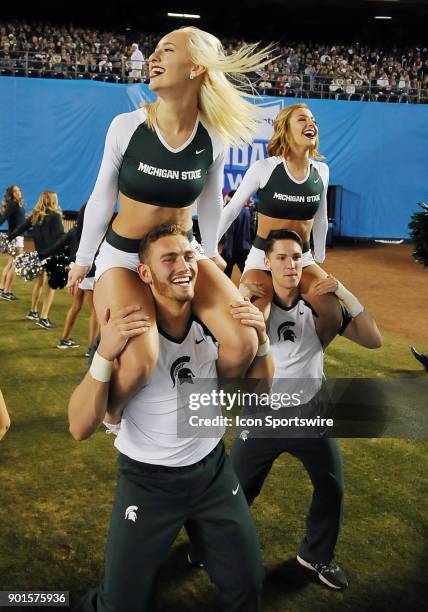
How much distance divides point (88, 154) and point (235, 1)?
540 centimetres

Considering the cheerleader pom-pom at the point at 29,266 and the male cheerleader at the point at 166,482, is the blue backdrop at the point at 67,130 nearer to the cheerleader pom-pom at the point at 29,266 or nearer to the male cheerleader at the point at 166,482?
the cheerleader pom-pom at the point at 29,266

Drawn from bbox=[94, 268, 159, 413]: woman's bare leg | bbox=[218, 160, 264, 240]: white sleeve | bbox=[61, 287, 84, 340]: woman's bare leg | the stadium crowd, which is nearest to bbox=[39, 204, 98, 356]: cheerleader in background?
bbox=[61, 287, 84, 340]: woman's bare leg

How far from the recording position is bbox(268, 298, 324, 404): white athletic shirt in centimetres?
347

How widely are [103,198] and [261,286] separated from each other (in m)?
1.14

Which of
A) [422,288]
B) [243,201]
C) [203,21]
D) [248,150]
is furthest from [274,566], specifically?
[203,21]

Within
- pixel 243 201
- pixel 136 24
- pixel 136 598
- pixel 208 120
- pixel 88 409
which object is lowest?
pixel 136 598

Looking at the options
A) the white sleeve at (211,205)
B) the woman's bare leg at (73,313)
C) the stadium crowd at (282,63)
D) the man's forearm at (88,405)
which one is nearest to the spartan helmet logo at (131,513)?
the man's forearm at (88,405)

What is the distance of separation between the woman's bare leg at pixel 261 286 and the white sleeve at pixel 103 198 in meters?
0.98

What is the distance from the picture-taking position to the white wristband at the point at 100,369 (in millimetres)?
2279

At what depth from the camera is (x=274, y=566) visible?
3492 millimetres

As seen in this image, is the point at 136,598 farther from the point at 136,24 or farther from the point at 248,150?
the point at 136,24

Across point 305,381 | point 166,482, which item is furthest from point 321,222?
point 166,482

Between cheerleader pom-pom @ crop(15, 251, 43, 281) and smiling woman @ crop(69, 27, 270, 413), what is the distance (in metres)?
3.98

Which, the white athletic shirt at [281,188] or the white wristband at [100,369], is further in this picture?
the white athletic shirt at [281,188]
